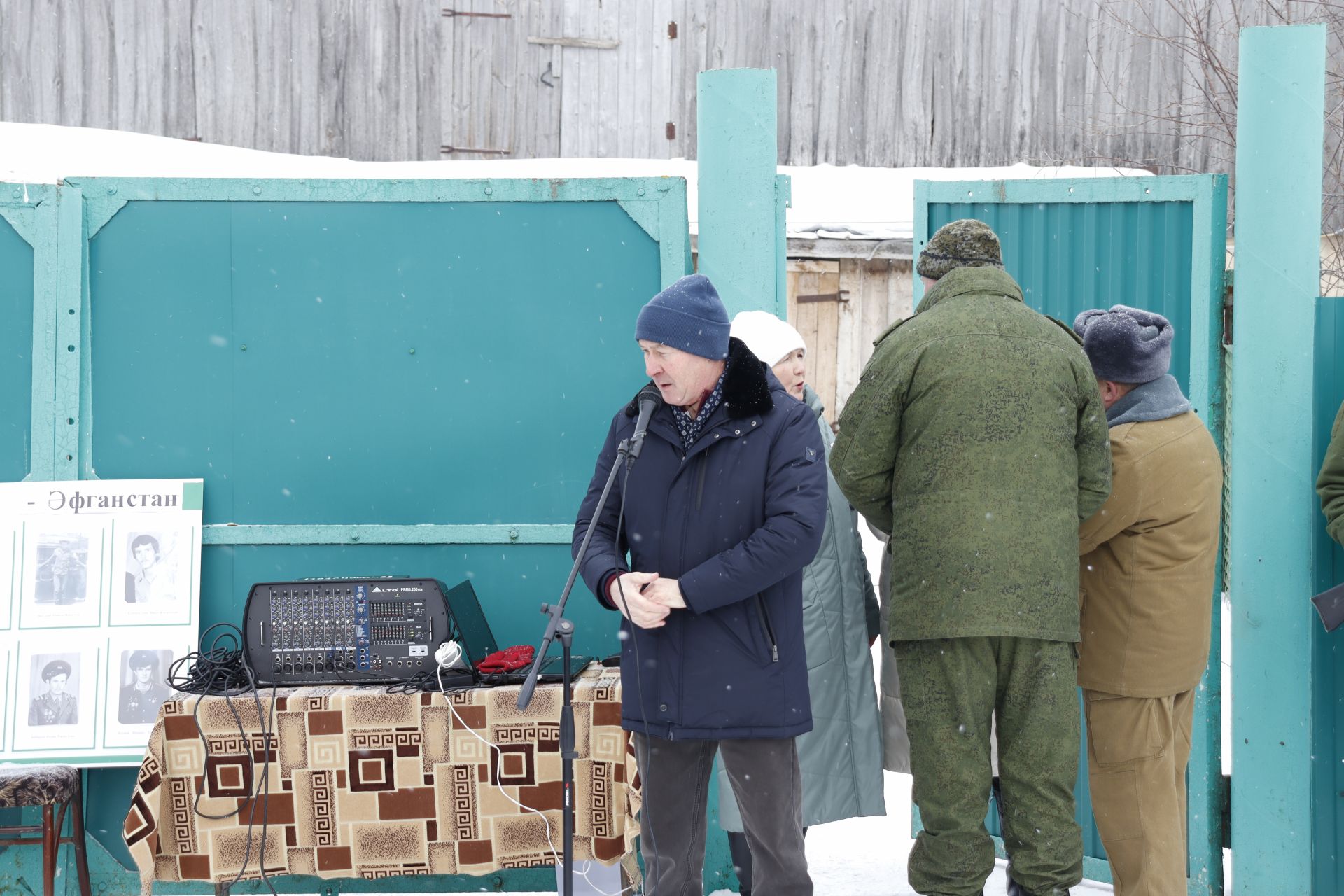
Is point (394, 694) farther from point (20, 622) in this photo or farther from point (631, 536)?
point (20, 622)

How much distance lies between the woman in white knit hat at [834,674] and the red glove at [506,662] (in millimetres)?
853

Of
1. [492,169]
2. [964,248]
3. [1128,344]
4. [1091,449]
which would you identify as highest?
[492,169]

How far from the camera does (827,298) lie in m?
8.00

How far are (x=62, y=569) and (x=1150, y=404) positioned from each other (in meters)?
3.24

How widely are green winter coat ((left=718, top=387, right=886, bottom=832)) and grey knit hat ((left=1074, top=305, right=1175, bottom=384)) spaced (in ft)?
2.51

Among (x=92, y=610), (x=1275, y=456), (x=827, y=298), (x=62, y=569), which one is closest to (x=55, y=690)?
(x=92, y=610)

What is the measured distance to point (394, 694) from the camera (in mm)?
3338

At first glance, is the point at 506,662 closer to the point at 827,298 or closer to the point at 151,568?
the point at 151,568

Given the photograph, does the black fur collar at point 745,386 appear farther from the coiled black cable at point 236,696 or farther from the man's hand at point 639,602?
the coiled black cable at point 236,696

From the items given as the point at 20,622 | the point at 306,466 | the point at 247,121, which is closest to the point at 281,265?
the point at 306,466

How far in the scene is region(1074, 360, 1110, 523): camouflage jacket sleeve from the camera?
9.03ft

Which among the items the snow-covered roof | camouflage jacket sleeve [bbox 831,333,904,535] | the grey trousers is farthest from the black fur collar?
the snow-covered roof

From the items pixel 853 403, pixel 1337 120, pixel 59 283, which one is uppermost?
pixel 1337 120

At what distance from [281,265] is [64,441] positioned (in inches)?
35.1
